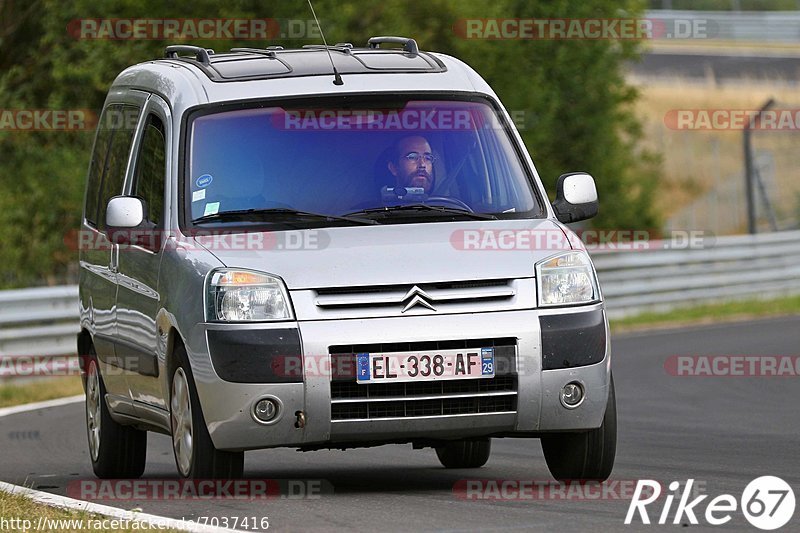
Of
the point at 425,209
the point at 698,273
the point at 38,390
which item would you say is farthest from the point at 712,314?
the point at 425,209

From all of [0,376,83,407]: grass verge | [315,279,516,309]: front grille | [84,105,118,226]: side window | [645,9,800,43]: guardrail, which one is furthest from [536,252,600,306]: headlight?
[645,9,800,43]: guardrail

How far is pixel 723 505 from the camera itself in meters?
7.79

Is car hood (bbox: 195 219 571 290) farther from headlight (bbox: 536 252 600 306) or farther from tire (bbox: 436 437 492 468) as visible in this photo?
tire (bbox: 436 437 492 468)

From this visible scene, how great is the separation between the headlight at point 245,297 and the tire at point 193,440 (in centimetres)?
38

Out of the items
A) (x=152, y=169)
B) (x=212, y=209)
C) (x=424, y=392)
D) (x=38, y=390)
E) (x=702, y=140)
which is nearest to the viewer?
(x=424, y=392)

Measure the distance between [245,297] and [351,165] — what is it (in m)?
1.12

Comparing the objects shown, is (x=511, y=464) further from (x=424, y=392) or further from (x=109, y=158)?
(x=109, y=158)

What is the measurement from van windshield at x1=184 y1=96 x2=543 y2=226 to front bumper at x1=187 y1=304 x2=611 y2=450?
81 centimetres

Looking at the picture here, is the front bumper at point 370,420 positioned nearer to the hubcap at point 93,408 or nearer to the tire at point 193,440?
the tire at point 193,440

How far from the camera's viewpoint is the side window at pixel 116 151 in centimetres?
1020

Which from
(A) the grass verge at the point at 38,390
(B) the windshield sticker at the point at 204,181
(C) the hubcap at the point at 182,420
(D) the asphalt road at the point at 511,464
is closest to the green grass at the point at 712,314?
(D) the asphalt road at the point at 511,464

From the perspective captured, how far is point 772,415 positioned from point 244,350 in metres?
5.88

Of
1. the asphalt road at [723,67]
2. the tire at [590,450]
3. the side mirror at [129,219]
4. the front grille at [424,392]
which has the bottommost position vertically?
the tire at [590,450]

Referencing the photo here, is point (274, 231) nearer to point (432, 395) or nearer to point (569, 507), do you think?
point (432, 395)
